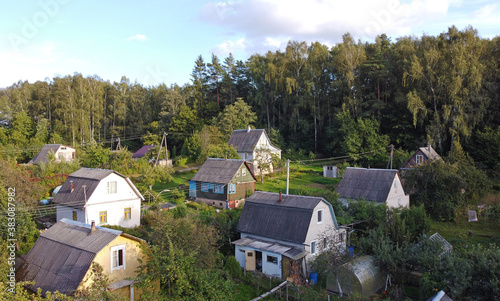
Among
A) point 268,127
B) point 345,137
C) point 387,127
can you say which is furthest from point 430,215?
point 268,127

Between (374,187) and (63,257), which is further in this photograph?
(374,187)

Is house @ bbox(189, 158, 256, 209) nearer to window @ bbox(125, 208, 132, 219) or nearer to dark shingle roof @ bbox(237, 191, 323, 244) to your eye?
window @ bbox(125, 208, 132, 219)

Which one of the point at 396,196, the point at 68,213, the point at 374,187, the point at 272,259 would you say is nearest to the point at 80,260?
the point at 272,259

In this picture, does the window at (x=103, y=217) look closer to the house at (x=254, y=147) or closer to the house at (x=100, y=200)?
the house at (x=100, y=200)

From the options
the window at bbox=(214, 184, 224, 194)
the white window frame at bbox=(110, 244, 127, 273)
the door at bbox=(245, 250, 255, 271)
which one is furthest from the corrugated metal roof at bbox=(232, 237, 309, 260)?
the window at bbox=(214, 184, 224, 194)

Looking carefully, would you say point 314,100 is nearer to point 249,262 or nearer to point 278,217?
point 278,217

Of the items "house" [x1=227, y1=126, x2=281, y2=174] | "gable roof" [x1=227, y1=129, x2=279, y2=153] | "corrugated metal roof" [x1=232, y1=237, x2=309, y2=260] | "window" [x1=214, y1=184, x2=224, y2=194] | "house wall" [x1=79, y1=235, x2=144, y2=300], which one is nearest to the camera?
"house wall" [x1=79, y1=235, x2=144, y2=300]

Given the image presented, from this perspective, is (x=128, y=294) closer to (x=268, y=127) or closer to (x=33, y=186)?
(x=33, y=186)
